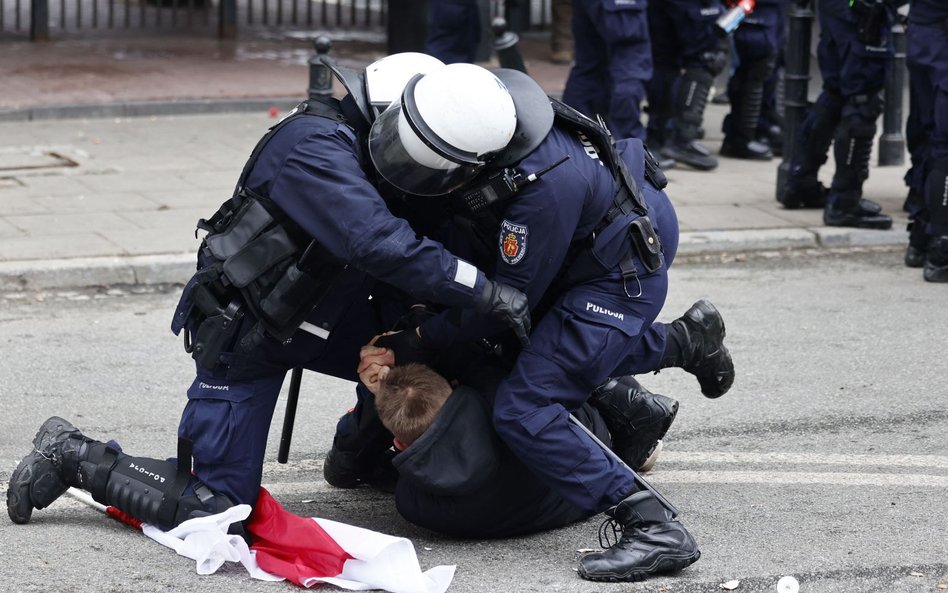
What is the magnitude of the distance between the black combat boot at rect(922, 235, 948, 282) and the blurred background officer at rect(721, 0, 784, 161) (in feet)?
9.64

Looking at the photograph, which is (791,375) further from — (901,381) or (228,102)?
(228,102)

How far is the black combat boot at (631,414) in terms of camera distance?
15.3 ft

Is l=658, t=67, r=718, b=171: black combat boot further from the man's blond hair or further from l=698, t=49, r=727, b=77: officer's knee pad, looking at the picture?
the man's blond hair

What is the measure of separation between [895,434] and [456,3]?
5687mm

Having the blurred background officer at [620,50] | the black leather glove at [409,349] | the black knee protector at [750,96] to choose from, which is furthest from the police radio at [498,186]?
the black knee protector at [750,96]

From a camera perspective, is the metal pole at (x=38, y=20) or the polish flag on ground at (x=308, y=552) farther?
the metal pole at (x=38, y=20)

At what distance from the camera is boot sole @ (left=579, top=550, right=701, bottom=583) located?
3898mm

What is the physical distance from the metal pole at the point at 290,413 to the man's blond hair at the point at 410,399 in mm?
401

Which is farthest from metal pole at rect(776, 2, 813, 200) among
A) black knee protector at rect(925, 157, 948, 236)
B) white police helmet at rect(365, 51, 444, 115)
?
white police helmet at rect(365, 51, 444, 115)

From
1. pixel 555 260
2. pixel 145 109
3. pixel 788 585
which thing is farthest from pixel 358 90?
pixel 145 109

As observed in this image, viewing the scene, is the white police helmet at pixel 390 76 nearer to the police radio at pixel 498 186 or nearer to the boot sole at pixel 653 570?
the police radio at pixel 498 186

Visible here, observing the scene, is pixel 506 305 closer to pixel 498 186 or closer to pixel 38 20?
pixel 498 186

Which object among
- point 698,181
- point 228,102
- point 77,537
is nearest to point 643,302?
point 77,537

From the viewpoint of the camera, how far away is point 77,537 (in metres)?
4.16
